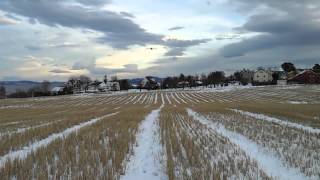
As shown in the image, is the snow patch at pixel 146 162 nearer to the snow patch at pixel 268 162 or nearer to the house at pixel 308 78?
the snow patch at pixel 268 162

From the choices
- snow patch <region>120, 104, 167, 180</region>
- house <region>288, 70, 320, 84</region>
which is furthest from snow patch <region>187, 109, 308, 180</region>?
house <region>288, 70, 320, 84</region>

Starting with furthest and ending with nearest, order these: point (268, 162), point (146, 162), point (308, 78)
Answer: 1. point (308, 78)
2. point (146, 162)
3. point (268, 162)

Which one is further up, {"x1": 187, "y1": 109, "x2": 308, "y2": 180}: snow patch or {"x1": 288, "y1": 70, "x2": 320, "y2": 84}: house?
{"x1": 288, "y1": 70, "x2": 320, "y2": 84}: house

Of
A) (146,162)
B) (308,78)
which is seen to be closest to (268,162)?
(146,162)

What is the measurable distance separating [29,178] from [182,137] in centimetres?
819

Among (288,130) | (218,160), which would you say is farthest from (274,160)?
(288,130)

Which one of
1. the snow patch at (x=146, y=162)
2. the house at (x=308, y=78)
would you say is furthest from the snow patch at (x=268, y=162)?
the house at (x=308, y=78)

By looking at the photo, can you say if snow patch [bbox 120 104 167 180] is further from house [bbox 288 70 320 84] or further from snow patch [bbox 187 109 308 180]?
house [bbox 288 70 320 84]

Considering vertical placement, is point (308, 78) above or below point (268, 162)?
above

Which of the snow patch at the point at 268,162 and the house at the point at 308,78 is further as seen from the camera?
the house at the point at 308,78

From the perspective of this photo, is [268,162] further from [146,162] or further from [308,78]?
[308,78]

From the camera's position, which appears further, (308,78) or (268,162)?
(308,78)

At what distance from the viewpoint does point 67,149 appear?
13.9 meters

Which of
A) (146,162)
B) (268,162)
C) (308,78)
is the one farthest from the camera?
(308,78)
